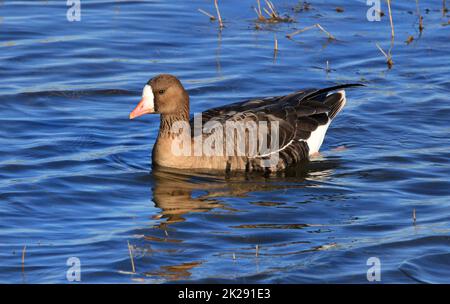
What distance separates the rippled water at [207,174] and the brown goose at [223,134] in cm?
29

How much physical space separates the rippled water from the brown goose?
288 millimetres

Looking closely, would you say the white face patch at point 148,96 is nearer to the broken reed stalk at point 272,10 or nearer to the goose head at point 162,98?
the goose head at point 162,98

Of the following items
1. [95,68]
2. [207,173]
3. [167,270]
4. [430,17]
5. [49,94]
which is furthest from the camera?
[430,17]

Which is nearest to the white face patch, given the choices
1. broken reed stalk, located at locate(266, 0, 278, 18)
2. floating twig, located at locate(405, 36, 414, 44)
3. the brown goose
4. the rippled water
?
the brown goose

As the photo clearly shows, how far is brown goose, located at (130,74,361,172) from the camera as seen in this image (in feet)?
39.4

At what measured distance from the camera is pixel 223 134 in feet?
39.4

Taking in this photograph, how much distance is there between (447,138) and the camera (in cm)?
1308

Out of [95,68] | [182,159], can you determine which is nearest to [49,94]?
[95,68]

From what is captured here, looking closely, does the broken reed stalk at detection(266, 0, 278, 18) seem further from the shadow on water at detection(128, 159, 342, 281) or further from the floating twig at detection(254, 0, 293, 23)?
the shadow on water at detection(128, 159, 342, 281)

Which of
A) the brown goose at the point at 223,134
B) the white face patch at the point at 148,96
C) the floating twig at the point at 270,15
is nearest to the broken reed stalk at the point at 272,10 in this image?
the floating twig at the point at 270,15

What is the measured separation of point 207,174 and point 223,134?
51 cm

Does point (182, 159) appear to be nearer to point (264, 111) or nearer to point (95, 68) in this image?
point (264, 111)

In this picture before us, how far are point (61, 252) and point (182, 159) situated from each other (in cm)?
301

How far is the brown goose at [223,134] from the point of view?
39.4ft
